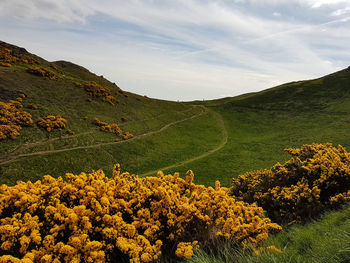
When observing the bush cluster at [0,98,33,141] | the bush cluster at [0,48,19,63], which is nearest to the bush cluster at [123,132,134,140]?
the bush cluster at [0,98,33,141]

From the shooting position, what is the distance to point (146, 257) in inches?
239

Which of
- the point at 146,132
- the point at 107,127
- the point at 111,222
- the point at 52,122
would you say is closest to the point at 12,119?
the point at 52,122

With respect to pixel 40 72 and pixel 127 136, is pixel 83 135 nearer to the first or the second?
pixel 127 136

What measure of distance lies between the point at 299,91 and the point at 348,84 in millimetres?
14426

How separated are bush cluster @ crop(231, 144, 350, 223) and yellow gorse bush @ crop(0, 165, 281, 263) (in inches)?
113

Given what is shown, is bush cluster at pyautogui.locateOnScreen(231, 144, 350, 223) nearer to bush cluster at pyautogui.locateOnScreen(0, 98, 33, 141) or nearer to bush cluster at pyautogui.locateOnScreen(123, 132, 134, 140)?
bush cluster at pyautogui.locateOnScreen(123, 132, 134, 140)

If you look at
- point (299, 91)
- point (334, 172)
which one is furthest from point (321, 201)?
point (299, 91)

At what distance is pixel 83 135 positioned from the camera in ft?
115

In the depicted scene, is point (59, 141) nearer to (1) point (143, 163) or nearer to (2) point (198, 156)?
(1) point (143, 163)

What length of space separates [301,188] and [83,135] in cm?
3181

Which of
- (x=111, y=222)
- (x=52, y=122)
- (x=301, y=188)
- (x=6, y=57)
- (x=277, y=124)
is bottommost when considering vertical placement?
(x=111, y=222)

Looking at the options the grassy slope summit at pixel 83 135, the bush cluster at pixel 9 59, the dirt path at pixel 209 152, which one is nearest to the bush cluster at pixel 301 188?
the dirt path at pixel 209 152

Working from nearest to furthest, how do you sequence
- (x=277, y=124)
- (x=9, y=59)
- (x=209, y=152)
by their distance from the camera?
(x=209, y=152), (x=9, y=59), (x=277, y=124)

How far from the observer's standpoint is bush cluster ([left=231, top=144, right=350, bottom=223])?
36.2 ft
